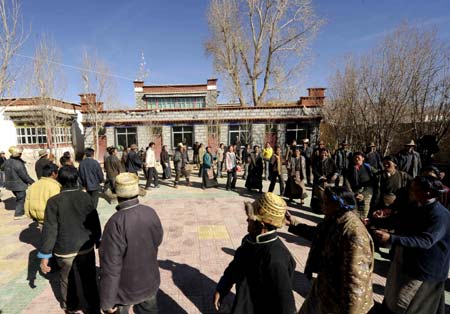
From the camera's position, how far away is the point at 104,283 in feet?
6.21

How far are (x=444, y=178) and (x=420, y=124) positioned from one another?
7.69 meters

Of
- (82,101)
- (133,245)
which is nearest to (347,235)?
(133,245)

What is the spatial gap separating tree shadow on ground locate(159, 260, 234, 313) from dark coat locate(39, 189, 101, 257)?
4.80 feet

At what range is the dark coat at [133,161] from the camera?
8.13 m

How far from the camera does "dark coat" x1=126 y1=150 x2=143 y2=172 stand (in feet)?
26.7

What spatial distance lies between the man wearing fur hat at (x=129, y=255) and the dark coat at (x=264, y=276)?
80cm

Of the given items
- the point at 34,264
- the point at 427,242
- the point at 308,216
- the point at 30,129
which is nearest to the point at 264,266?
the point at 427,242

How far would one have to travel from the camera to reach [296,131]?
762 inches

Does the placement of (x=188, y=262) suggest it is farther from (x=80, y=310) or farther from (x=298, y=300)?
(x=298, y=300)

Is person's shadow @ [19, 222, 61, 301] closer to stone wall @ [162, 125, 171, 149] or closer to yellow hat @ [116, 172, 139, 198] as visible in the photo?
yellow hat @ [116, 172, 139, 198]

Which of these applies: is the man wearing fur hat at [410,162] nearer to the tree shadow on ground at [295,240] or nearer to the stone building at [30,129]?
the tree shadow on ground at [295,240]

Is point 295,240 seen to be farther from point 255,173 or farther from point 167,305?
point 255,173

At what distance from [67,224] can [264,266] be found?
213 centimetres

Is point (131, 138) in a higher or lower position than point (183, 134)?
lower
